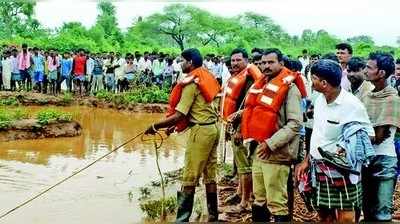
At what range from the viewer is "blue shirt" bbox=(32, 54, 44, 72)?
18.3 metres

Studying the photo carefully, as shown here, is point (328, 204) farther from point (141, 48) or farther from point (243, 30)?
point (243, 30)

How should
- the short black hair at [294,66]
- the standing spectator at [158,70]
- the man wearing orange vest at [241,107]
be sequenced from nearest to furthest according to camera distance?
the man wearing orange vest at [241,107] < the short black hair at [294,66] < the standing spectator at [158,70]

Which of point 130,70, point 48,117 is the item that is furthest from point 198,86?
point 130,70

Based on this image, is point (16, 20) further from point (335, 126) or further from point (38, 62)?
point (335, 126)

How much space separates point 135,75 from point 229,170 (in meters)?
11.5

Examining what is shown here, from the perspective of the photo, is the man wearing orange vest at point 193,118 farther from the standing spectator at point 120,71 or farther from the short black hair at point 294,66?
the standing spectator at point 120,71

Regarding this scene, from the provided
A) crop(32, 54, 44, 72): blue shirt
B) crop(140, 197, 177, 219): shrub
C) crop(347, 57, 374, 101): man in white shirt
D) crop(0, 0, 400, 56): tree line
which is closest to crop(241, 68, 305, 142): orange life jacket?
crop(347, 57, 374, 101): man in white shirt

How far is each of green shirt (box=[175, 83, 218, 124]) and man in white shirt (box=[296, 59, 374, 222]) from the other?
1854 millimetres

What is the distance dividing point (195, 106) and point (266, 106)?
3.46 feet

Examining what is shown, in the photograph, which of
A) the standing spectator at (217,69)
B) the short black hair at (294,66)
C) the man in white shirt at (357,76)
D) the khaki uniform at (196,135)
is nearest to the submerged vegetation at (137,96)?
the standing spectator at (217,69)

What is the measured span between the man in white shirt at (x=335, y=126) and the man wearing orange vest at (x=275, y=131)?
76 cm

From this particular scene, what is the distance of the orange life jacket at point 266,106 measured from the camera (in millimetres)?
4953

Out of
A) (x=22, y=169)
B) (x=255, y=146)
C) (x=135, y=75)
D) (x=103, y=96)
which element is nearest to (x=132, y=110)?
(x=103, y=96)

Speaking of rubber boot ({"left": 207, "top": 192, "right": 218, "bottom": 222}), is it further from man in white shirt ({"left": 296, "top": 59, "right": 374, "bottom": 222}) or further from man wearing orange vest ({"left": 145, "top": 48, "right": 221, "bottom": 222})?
man in white shirt ({"left": 296, "top": 59, "right": 374, "bottom": 222})
